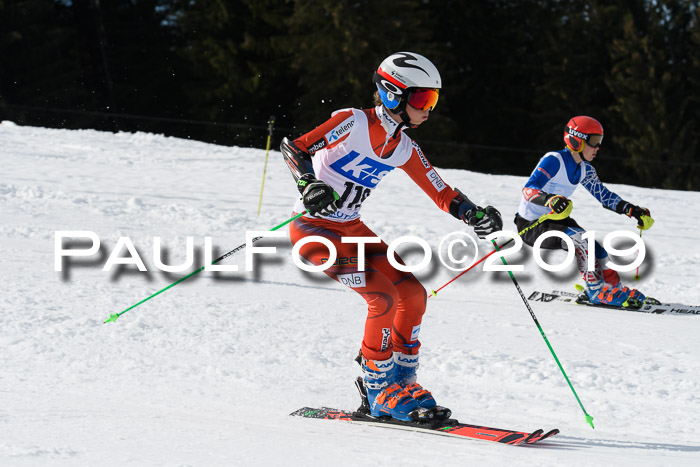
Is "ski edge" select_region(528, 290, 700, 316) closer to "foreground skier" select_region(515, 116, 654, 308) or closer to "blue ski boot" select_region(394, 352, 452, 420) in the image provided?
"foreground skier" select_region(515, 116, 654, 308)

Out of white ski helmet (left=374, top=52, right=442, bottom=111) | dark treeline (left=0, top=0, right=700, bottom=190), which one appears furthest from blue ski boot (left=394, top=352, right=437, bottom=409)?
dark treeline (left=0, top=0, right=700, bottom=190)

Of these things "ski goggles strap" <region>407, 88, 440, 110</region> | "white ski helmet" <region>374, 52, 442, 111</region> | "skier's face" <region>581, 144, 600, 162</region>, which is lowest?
"skier's face" <region>581, 144, 600, 162</region>

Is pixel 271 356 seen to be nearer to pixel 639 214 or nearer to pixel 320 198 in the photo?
pixel 320 198

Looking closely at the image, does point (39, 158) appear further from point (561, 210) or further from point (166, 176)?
point (561, 210)

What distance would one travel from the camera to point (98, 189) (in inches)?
424

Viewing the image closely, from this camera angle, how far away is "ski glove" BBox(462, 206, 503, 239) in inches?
169

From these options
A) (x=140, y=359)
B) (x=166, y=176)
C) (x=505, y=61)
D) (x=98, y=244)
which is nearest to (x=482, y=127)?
(x=505, y=61)

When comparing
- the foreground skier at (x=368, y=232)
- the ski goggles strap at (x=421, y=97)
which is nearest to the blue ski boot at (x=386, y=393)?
the foreground skier at (x=368, y=232)

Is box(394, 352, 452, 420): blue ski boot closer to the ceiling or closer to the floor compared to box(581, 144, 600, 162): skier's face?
closer to the floor

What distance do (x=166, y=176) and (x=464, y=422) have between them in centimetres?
856

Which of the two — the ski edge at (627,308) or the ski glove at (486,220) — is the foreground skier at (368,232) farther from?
the ski edge at (627,308)

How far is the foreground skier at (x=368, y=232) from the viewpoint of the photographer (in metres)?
4.12

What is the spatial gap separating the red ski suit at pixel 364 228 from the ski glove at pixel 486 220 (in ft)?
1.42

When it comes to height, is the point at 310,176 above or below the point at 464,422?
above
